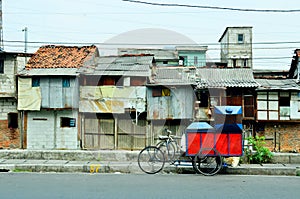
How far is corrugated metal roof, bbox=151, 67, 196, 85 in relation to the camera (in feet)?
78.5

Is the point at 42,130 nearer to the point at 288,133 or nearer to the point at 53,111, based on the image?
the point at 53,111

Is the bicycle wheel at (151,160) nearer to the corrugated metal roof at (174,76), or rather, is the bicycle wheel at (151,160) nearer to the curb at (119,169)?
the curb at (119,169)

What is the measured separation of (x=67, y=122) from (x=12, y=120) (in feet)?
13.6

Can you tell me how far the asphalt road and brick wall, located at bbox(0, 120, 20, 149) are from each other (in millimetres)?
13431

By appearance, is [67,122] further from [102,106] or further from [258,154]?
[258,154]

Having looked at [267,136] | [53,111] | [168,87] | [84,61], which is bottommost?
[267,136]

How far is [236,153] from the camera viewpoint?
12.4 metres

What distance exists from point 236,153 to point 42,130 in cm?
1587

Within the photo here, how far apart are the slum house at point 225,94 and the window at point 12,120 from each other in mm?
12358

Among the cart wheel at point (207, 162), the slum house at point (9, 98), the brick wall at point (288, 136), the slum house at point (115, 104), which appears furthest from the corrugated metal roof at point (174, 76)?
the cart wheel at point (207, 162)

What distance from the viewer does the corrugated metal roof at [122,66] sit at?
2369cm

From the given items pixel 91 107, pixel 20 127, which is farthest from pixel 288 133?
pixel 20 127

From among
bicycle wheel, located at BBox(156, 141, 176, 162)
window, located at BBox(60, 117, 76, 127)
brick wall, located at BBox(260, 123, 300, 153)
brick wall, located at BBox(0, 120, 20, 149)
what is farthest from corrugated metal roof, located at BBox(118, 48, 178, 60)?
bicycle wheel, located at BBox(156, 141, 176, 162)

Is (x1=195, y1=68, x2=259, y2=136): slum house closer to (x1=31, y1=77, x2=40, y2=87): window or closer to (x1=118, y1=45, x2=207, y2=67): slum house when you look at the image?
(x1=31, y1=77, x2=40, y2=87): window
